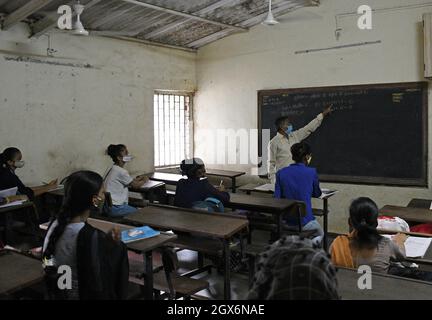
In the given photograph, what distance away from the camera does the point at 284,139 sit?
16.3ft

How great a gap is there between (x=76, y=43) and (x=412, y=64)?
366 centimetres

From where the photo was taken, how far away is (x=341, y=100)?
4.97 m

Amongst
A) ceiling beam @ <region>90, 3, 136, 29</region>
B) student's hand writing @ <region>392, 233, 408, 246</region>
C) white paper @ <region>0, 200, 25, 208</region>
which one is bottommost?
student's hand writing @ <region>392, 233, 408, 246</region>

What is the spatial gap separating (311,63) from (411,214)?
2.57 metres

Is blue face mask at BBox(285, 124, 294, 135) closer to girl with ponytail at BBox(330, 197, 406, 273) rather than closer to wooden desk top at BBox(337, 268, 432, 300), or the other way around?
girl with ponytail at BBox(330, 197, 406, 273)

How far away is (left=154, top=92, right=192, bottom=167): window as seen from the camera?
19.3 ft

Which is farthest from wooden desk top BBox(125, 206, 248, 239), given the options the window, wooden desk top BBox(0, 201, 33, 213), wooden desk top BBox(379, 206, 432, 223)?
the window

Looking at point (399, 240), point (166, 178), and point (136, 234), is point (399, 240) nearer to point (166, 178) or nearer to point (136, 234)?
point (136, 234)

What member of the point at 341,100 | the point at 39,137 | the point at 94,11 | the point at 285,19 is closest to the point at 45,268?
the point at 39,137

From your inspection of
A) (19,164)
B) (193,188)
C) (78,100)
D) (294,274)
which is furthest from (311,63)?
(294,274)

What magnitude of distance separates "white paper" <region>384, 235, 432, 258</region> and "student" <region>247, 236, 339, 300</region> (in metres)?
1.39

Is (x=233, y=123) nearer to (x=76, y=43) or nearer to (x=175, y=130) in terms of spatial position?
(x=175, y=130)

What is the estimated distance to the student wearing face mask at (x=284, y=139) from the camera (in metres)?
4.87

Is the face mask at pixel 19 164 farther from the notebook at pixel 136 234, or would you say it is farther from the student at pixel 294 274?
the student at pixel 294 274
